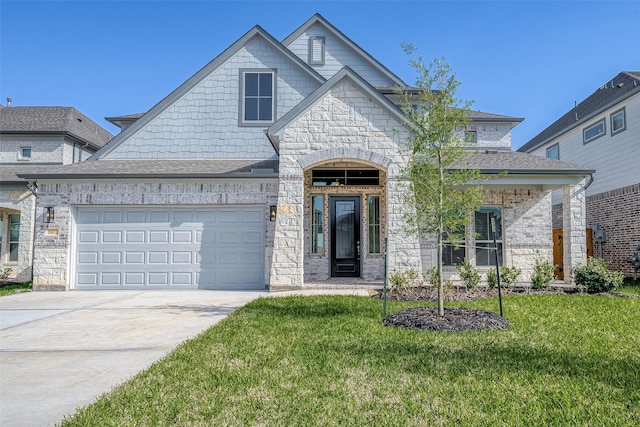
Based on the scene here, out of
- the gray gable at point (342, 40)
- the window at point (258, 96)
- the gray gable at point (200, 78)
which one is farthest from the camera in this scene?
the gray gable at point (342, 40)

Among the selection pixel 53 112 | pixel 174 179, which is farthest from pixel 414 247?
pixel 53 112

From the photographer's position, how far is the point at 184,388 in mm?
3633

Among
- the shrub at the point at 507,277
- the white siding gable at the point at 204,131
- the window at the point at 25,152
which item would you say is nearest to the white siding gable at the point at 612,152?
the shrub at the point at 507,277

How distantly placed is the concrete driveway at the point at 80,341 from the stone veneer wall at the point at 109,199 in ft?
4.75

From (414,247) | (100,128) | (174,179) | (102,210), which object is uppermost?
(100,128)

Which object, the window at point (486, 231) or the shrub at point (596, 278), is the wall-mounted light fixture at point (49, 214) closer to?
the window at point (486, 231)

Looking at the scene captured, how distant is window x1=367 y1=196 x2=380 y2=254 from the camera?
12812 millimetres

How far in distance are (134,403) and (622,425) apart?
3610 millimetres

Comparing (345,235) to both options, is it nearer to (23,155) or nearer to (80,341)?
(80,341)

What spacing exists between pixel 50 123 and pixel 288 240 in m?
16.2

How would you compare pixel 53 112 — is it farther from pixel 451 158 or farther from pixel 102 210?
pixel 451 158

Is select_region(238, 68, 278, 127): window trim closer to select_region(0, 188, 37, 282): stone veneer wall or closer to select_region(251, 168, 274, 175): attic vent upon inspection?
select_region(251, 168, 274, 175): attic vent

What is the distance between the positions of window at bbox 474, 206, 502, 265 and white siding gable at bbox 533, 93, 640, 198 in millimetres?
5686

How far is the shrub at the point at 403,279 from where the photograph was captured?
9.93 metres
